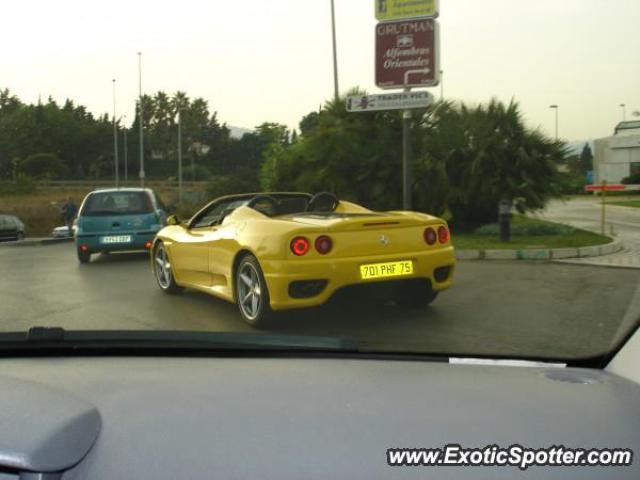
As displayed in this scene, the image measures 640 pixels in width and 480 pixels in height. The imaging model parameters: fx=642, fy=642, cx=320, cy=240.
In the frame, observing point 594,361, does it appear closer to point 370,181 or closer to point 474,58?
point 474,58

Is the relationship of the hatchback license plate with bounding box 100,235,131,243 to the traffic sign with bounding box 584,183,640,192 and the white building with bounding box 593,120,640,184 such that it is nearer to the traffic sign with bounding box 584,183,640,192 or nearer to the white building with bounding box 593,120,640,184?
the traffic sign with bounding box 584,183,640,192

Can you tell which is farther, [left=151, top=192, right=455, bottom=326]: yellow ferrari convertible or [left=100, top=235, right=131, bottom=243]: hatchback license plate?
[left=100, top=235, right=131, bottom=243]: hatchback license plate

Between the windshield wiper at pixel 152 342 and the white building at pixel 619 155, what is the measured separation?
1115 millimetres

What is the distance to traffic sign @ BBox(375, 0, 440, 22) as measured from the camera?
3734mm

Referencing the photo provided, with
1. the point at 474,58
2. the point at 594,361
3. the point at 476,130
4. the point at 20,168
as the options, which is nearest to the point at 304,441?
the point at 594,361

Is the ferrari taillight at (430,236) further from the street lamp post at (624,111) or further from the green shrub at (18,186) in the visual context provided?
the green shrub at (18,186)

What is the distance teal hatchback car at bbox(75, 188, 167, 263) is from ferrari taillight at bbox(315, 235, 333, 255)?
5625 millimetres

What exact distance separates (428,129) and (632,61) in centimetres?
289

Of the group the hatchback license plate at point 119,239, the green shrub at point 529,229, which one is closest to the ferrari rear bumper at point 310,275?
the green shrub at point 529,229

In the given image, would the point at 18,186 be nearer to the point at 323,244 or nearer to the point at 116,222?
the point at 323,244

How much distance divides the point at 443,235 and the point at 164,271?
2668 millimetres

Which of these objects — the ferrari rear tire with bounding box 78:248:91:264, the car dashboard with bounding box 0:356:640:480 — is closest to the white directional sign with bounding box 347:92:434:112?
the car dashboard with bounding box 0:356:640:480

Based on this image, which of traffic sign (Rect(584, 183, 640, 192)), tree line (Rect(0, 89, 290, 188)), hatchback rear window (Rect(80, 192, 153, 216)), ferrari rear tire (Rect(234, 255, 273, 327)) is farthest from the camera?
hatchback rear window (Rect(80, 192, 153, 216))

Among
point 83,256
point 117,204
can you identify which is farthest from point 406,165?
point 117,204
